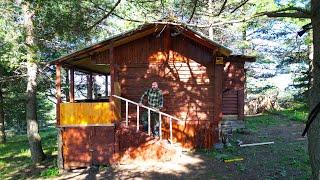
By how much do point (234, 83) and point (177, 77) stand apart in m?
4.25

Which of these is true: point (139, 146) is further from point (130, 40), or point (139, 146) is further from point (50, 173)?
point (130, 40)

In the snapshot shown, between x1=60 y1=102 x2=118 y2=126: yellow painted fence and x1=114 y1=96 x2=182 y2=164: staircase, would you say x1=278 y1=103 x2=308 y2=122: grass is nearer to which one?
x1=114 y1=96 x2=182 y2=164: staircase

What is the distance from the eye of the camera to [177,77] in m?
Result: 14.6

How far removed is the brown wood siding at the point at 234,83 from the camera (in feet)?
57.9

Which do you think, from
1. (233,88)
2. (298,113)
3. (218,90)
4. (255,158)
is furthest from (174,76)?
(298,113)

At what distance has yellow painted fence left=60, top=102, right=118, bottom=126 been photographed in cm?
1353

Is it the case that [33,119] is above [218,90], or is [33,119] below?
below

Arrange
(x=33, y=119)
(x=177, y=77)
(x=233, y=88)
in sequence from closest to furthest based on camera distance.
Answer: (x=177, y=77)
(x=33, y=119)
(x=233, y=88)

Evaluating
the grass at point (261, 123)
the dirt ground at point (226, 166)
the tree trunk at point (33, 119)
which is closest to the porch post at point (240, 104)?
the grass at point (261, 123)

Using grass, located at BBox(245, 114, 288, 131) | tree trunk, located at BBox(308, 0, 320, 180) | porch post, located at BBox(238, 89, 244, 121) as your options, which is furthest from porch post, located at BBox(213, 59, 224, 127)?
tree trunk, located at BBox(308, 0, 320, 180)

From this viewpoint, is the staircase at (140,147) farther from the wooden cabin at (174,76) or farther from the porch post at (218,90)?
the porch post at (218,90)

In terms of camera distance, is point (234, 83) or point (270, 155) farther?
point (234, 83)

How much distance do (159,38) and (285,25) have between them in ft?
53.0

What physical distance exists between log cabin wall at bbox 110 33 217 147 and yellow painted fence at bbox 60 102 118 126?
125 cm
